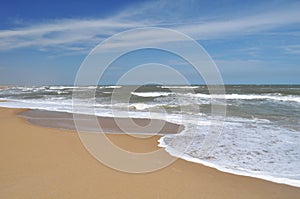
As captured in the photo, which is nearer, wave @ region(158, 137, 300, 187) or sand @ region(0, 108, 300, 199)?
sand @ region(0, 108, 300, 199)

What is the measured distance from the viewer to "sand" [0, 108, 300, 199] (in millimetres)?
3404

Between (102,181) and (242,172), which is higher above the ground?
(102,181)

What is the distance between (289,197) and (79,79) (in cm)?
394

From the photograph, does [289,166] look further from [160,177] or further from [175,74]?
[175,74]

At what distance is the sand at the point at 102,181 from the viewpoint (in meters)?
3.40

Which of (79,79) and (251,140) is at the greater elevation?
(79,79)

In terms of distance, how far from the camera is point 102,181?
3734 millimetres

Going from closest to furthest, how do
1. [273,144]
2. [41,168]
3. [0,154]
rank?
[41,168] → [0,154] → [273,144]

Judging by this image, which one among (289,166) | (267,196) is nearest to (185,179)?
(267,196)

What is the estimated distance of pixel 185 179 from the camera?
392cm

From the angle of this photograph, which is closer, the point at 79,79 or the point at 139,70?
the point at 79,79

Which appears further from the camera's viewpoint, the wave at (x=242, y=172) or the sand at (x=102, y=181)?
the wave at (x=242, y=172)

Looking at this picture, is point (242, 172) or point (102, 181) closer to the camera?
point (102, 181)

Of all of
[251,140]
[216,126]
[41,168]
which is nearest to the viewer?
[41,168]
